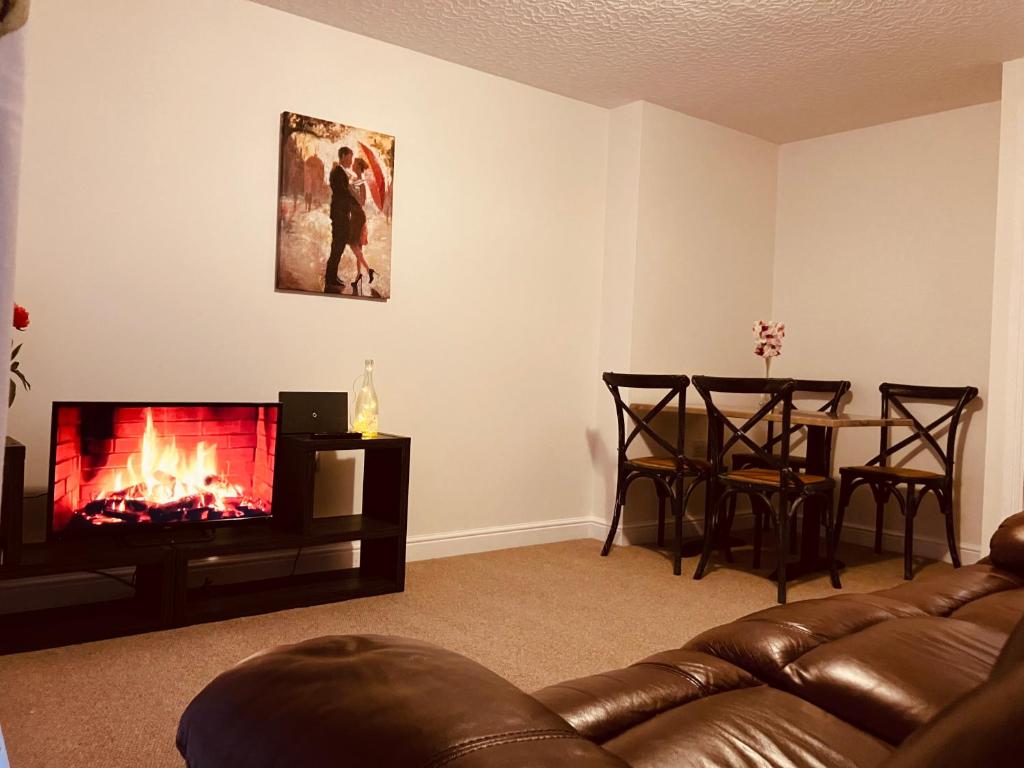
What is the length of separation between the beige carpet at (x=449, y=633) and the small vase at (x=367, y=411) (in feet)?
2.36

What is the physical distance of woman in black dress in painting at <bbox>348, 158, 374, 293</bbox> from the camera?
3635 mm

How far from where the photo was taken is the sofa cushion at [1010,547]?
80.7 inches

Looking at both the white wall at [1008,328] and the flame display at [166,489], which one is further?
the white wall at [1008,328]

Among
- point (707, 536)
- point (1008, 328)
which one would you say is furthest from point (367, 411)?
point (1008, 328)

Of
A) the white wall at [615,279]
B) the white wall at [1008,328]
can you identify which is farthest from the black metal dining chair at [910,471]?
the white wall at [615,279]

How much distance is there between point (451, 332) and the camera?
4.02 metres

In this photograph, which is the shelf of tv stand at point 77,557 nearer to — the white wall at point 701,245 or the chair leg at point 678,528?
the chair leg at point 678,528

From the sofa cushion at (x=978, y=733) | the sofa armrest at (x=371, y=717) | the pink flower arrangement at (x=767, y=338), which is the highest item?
the pink flower arrangement at (x=767, y=338)

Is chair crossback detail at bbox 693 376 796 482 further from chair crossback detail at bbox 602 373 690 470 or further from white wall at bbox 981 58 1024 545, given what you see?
white wall at bbox 981 58 1024 545

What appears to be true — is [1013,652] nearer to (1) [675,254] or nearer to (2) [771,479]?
(2) [771,479]

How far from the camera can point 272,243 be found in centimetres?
346

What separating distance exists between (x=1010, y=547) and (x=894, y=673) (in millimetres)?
1031

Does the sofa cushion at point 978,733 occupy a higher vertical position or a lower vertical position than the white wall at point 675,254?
lower

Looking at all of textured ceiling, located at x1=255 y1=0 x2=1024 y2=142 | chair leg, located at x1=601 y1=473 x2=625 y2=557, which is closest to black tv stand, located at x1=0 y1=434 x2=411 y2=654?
chair leg, located at x1=601 y1=473 x2=625 y2=557
